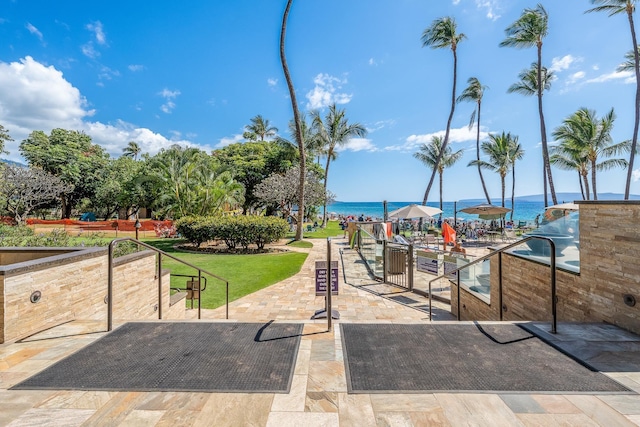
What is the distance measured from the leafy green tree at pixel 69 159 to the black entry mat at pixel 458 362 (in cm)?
3684

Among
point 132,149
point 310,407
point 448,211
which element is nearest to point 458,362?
point 310,407

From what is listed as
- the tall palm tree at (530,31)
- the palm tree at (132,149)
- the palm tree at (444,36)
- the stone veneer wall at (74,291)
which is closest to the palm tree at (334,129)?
the palm tree at (444,36)

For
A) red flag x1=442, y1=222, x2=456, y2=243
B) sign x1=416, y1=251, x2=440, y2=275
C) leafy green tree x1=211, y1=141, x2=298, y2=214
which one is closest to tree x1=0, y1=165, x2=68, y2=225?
leafy green tree x1=211, y1=141, x2=298, y2=214

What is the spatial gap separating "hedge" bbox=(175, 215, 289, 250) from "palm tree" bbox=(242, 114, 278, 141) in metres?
31.6

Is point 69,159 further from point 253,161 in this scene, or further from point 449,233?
Result: point 449,233

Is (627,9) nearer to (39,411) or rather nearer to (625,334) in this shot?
A: (625,334)

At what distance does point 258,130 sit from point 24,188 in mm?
27563

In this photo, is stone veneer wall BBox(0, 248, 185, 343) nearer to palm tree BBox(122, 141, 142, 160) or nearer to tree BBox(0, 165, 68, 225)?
tree BBox(0, 165, 68, 225)

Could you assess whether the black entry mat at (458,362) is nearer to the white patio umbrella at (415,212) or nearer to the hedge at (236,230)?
the white patio umbrella at (415,212)

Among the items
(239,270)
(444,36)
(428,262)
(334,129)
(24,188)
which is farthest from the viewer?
(334,129)

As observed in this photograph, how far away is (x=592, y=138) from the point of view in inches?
807

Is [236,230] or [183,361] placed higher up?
[236,230]

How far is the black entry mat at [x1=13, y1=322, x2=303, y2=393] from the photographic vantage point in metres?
2.25

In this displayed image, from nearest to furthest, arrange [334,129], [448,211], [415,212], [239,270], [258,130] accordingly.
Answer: [239,270]
[415,212]
[334,129]
[258,130]
[448,211]
